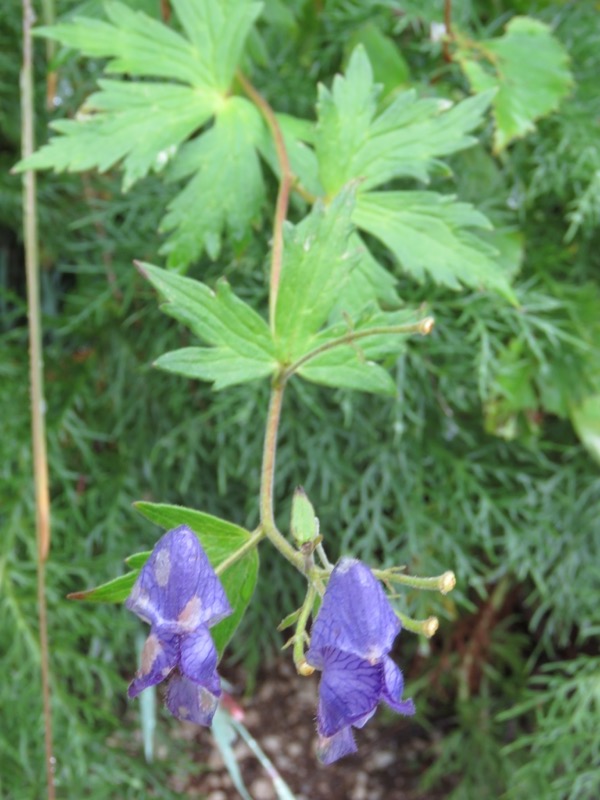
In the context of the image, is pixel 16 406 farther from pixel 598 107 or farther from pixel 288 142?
pixel 598 107

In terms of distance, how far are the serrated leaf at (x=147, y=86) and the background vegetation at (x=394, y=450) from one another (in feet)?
0.54

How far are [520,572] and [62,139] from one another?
748mm

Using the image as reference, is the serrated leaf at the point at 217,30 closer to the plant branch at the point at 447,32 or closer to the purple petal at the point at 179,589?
the plant branch at the point at 447,32

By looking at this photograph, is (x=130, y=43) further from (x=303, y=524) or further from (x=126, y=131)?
(x=303, y=524)

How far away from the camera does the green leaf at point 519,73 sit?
1084 mm

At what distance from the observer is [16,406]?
1.28 m

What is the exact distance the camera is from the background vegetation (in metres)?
1.17

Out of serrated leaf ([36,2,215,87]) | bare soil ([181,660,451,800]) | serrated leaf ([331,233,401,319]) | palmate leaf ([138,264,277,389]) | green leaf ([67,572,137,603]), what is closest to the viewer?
green leaf ([67,572,137,603])

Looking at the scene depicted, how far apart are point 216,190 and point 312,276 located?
0.27m

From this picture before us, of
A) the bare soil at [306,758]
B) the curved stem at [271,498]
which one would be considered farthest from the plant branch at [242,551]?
the bare soil at [306,758]

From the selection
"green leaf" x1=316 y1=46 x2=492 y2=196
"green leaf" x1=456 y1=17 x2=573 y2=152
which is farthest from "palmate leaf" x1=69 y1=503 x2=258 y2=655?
"green leaf" x1=456 y1=17 x2=573 y2=152

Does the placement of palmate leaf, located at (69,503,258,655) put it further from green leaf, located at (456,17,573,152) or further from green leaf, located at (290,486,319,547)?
green leaf, located at (456,17,573,152)

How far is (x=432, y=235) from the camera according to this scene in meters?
0.91

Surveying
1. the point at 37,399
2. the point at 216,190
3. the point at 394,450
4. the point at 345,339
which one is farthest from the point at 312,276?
the point at 394,450
